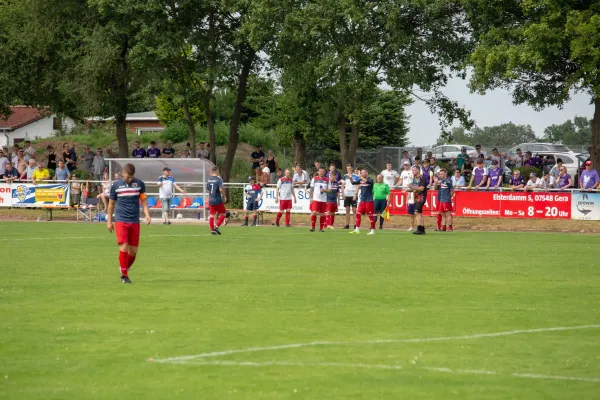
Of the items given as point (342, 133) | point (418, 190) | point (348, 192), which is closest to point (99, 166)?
point (342, 133)

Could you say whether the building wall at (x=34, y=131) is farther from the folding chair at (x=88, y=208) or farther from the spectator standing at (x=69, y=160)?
the folding chair at (x=88, y=208)

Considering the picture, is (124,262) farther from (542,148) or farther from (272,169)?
(542,148)

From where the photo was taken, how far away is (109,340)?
35.5 feet

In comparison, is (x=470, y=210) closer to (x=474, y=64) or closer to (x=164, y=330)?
(x=474, y=64)

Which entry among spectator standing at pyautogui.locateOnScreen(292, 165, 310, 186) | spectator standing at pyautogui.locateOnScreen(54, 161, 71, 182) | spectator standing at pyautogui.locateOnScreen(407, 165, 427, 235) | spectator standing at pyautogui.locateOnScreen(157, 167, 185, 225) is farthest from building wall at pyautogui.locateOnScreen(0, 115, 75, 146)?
spectator standing at pyautogui.locateOnScreen(407, 165, 427, 235)

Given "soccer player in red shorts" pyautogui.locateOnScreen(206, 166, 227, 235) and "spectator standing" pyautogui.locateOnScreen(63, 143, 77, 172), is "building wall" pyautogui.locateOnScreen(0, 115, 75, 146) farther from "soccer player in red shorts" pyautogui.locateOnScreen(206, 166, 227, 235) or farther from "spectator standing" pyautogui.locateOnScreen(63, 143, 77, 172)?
"soccer player in red shorts" pyautogui.locateOnScreen(206, 166, 227, 235)

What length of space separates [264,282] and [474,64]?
2490cm

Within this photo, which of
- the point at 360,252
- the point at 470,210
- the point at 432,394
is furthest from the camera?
the point at 470,210

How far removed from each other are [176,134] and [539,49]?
3428 cm

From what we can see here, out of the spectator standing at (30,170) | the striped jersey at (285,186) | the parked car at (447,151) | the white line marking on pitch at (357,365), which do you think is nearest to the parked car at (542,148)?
the parked car at (447,151)

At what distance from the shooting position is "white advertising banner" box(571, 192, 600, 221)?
34406 millimetres

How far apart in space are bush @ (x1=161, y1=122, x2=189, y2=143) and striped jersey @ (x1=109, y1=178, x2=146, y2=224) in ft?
163

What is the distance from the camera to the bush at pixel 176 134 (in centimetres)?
6700

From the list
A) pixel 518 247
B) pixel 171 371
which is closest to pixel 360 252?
pixel 518 247
